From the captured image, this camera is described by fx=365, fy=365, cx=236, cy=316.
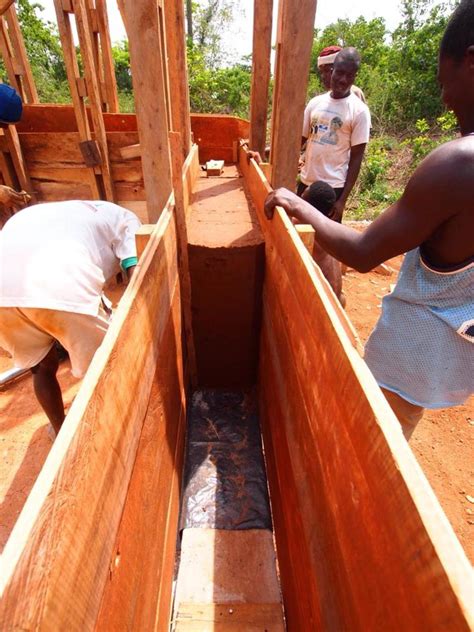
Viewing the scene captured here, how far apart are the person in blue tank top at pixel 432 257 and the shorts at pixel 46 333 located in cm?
128

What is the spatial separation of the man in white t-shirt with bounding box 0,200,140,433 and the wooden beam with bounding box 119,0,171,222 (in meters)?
0.30

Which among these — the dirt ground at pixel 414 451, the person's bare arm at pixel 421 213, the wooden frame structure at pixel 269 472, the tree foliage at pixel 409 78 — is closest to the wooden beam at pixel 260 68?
the wooden frame structure at pixel 269 472

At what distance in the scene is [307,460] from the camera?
140cm

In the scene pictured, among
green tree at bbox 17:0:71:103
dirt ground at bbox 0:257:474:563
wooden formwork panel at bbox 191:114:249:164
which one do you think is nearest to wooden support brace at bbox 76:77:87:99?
wooden formwork panel at bbox 191:114:249:164

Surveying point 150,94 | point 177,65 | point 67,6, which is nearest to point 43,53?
point 67,6

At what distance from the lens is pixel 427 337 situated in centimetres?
151

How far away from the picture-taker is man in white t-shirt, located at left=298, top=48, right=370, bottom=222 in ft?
12.2

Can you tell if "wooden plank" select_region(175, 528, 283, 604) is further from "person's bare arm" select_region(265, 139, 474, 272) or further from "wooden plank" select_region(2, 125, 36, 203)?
"wooden plank" select_region(2, 125, 36, 203)

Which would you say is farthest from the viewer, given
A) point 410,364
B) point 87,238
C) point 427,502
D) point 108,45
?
point 108,45

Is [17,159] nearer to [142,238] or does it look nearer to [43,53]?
[142,238]

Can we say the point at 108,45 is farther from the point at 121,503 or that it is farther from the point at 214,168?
the point at 121,503

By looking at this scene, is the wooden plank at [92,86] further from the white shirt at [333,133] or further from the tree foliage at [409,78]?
the tree foliage at [409,78]

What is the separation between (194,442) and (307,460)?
4.82 ft

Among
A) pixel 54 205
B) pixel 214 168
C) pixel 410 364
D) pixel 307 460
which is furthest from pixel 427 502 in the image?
pixel 214 168
